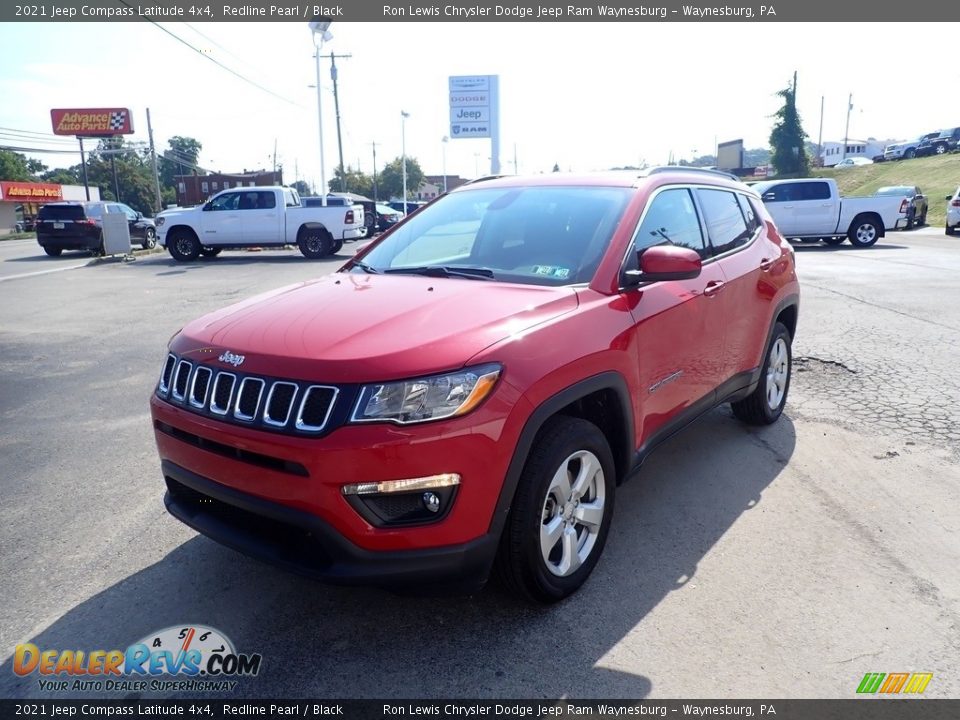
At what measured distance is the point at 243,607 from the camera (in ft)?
9.64

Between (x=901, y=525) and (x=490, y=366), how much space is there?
260cm

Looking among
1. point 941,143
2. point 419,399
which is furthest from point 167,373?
point 941,143

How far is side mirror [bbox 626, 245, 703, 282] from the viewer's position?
3.15m

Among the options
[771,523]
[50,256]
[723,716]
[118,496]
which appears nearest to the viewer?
[723,716]

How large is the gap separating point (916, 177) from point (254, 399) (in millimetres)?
51929

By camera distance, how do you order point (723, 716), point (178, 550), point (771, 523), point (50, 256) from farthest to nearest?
point (50, 256)
point (771, 523)
point (178, 550)
point (723, 716)

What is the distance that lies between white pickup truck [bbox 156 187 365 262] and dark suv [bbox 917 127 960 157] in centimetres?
4967

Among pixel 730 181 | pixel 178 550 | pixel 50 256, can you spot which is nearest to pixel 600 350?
pixel 178 550

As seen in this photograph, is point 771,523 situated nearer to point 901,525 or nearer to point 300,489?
point 901,525

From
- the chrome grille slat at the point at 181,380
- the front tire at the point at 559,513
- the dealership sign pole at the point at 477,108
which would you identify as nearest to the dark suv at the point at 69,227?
the dealership sign pole at the point at 477,108

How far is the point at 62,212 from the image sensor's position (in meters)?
21.6

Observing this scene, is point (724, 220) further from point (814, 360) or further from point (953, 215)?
point (953, 215)

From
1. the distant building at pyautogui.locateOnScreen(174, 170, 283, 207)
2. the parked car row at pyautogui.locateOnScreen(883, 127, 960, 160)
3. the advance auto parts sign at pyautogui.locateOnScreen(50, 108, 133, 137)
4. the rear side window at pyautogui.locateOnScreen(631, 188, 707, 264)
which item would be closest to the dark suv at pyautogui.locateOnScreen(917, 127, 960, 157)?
the parked car row at pyautogui.locateOnScreen(883, 127, 960, 160)

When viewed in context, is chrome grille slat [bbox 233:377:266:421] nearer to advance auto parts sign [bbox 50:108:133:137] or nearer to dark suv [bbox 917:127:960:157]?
advance auto parts sign [bbox 50:108:133:137]
